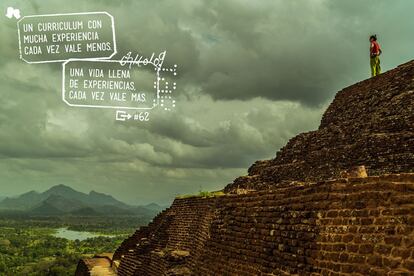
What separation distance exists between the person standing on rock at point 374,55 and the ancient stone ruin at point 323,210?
0.87 metres

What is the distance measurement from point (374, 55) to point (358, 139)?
545 cm

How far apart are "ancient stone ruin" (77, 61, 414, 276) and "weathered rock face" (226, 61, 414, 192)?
41 millimetres

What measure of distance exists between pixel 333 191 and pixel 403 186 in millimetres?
1235

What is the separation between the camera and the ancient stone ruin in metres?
4.71

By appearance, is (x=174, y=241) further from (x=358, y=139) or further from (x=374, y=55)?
(x=374, y=55)

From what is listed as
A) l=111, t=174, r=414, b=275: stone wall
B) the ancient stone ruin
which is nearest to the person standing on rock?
the ancient stone ruin

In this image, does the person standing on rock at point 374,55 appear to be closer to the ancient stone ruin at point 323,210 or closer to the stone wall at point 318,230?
the ancient stone ruin at point 323,210

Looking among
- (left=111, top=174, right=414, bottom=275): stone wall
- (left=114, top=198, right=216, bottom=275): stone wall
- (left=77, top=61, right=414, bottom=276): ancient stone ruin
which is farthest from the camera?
(left=114, top=198, right=216, bottom=275): stone wall

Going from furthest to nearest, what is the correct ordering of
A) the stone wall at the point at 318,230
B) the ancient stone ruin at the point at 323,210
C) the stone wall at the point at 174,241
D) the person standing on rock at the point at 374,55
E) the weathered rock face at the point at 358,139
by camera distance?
the person standing on rock at the point at 374,55 < the stone wall at the point at 174,241 < the weathered rock face at the point at 358,139 < the ancient stone ruin at the point at 323,210 < the stone wall at the point at 318,230

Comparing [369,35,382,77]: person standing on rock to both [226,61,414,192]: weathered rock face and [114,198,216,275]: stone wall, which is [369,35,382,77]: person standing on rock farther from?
[114,198,216,275]: stone wall

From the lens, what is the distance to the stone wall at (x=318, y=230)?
449 centimetres

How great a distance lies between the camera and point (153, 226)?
1992 centimetres

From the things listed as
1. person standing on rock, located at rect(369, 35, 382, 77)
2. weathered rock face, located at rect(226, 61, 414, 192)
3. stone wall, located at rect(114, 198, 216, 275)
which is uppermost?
person standing on rock, located at rect(369, 35, 382, 77)

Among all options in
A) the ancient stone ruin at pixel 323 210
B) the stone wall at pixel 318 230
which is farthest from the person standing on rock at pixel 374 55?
the stone wall at pixel 318 230
